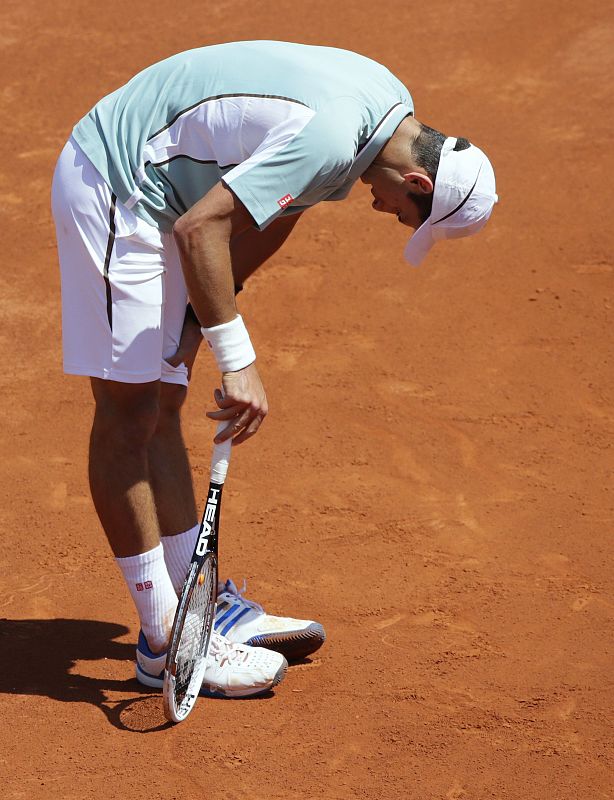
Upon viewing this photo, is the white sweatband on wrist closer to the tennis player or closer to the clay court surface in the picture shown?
the tennis player

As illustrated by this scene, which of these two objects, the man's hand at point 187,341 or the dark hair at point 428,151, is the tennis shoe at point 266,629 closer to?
the man's hand at point 187,341

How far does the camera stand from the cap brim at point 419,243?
Result: 3.48 m

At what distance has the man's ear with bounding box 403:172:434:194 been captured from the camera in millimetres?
3322

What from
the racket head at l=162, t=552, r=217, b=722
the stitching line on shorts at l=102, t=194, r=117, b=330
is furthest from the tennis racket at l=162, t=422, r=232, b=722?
the stitching line on shorts at l=102, t=194, r=117, b=330

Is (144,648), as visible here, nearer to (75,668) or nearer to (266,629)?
(75,668)

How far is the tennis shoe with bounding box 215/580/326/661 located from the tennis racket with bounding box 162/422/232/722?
0.77ft

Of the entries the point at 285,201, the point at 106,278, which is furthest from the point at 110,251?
the point at 285,201

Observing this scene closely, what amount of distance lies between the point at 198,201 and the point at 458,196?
2.50 feet

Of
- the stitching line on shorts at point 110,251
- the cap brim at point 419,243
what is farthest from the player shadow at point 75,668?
the cap brim at point 419,243

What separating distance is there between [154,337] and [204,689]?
116 centimetres

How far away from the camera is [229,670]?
12.0 ft

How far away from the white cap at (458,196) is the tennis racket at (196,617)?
2.83 feet

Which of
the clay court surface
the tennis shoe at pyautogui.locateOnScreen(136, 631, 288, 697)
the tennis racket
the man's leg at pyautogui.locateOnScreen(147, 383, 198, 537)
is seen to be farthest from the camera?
the man's leg at pyautogui.locateOnScreen(147, 383, 198, 537)

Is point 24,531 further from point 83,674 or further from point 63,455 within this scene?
point 83,674
